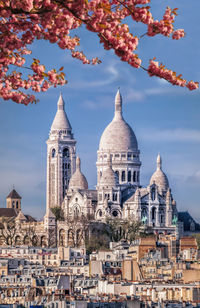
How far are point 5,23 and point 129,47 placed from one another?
2.87 m

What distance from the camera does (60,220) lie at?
17100cm

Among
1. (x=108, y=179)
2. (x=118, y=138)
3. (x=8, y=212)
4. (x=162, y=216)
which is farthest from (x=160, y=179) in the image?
(x=8, y=212)

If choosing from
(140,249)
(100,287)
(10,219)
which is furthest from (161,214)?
(100,287)

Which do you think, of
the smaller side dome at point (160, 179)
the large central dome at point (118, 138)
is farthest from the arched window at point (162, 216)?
the large central dome at point (118, 138)

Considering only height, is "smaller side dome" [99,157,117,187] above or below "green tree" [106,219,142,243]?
above

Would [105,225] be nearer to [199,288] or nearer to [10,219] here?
[10,219]

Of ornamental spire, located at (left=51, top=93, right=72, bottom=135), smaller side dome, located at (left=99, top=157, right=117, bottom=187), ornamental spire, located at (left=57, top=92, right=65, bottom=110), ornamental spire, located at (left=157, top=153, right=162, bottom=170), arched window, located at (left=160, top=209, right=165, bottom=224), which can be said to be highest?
ornamental spire, located at (left=57, top=92, right=65, bottom=110)

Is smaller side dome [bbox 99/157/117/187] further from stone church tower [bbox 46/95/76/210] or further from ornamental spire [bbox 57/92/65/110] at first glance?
ornamental spire [bbox 57/92/65/110]

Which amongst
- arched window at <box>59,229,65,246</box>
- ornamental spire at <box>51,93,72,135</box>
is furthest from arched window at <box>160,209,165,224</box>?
ornamental spire at <box>51,93,72,135</box>

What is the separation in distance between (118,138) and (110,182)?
1229 cm

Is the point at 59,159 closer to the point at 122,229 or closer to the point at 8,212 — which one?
the point at 8,212

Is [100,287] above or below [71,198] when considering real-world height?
below

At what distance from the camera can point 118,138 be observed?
181 meters

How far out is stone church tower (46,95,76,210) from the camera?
185m
